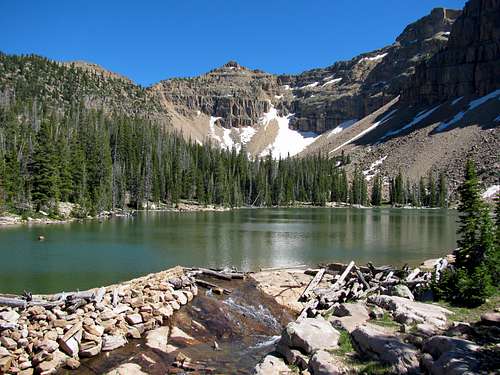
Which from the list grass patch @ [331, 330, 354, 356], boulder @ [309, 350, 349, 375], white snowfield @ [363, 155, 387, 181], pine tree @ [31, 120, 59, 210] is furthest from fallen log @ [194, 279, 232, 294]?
white snowfield @ [363, 155, 387, 181]

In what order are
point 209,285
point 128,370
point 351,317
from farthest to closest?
point 209,285, point 351,317, point 128,370

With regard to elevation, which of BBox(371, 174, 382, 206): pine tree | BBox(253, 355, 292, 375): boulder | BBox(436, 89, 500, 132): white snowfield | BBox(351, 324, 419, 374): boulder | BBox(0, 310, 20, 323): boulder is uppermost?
BBox(436, 89, 500, 132): white snowfield

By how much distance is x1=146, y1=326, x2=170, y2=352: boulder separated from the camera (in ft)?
52.1

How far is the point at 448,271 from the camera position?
18.4m

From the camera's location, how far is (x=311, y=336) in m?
13.2

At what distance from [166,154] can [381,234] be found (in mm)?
84304

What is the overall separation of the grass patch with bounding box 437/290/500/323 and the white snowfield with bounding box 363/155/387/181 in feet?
560

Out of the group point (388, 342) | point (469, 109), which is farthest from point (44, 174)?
point (469, 109)

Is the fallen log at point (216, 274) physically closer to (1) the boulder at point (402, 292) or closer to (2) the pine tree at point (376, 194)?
(1) the boulder at point (402, 292)

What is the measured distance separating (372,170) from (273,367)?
182812 mm

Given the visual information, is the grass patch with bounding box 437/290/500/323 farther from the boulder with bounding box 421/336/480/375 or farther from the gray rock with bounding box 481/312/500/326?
the boulder with bounding box 421/336/480/375

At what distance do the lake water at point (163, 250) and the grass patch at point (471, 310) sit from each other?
18850mm

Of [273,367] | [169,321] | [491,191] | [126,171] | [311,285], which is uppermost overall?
[126,171]

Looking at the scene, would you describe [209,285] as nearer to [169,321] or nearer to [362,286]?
[169,321]
